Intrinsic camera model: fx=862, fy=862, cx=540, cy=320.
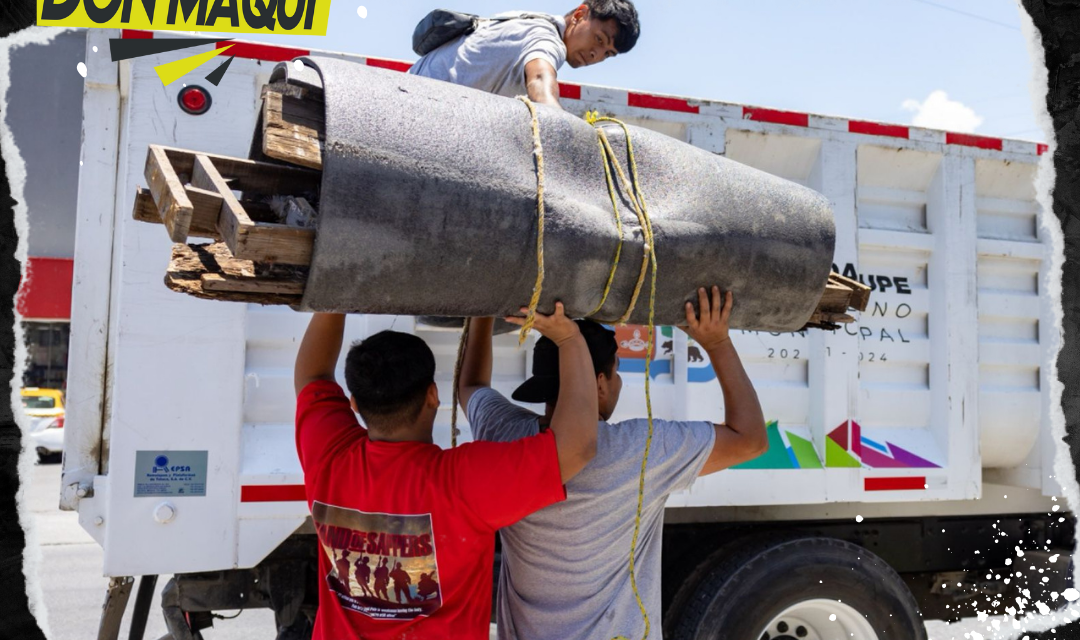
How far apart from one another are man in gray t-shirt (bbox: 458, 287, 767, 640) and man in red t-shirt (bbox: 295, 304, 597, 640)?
144mm

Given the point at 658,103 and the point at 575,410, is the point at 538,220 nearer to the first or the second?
the point at 575,410

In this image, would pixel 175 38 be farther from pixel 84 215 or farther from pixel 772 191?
pixel 772 191

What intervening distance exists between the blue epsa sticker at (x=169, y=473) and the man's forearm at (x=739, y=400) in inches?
72.8

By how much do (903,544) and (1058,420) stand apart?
0.96 m

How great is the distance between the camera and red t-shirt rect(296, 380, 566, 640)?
6.70ft

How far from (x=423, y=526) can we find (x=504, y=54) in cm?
137

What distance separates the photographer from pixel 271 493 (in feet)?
10.2

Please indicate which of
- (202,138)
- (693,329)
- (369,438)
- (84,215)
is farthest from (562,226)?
(84,215)

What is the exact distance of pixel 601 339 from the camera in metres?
2.35

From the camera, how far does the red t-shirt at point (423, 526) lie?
2043 millimetres

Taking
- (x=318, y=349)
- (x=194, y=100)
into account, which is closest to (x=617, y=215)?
(x=318, y=349)

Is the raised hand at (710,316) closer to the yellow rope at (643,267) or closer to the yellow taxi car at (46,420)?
the yellow rope at (643,267)

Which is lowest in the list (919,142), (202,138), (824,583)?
(824,583)

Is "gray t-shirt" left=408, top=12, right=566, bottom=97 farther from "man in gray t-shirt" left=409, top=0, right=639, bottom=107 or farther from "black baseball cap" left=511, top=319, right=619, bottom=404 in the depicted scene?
"black baseball cap" left=511, top=319, right=619, bottom=404
